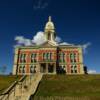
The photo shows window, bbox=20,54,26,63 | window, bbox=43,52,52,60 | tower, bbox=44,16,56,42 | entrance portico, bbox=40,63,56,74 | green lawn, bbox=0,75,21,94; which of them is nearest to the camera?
green lawn, bbox=0,75,21,94

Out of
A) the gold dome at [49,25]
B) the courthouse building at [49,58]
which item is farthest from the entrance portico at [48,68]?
the gold dome at [49,25]

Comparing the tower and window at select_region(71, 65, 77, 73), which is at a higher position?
the tower

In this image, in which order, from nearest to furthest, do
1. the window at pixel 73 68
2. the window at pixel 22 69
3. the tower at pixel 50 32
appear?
the window at pixel 73 68, the window at pixel 22 69, the tower at pixel 50 32

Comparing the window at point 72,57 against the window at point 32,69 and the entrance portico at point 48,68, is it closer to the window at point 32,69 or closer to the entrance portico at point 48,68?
the entrance portico at point 48,68

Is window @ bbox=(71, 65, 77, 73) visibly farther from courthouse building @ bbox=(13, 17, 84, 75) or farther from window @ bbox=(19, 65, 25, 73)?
window @ bbox=(19, 65, 25, 73)

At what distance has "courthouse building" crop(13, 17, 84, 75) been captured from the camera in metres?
68.4

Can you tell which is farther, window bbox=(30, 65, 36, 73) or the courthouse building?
window bbox=(30, 65, 36, 73)

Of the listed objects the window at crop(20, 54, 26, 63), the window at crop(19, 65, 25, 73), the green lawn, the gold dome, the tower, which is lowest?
the green lawn

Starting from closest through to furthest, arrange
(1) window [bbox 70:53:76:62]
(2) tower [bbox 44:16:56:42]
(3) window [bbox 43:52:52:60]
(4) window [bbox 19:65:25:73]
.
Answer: (3) window [bbox 43:52:52:60]
(1) window [bbox 70:53:76:62]
(4) window [bbox 19:65:25:73]
(2) tower [bbox 44:16:56:42]

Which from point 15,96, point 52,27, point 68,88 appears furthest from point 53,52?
point 15,96

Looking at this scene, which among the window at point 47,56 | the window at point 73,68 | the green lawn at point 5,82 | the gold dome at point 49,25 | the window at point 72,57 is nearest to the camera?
the green lawn at point 5,82

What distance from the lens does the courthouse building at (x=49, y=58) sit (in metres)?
68.4

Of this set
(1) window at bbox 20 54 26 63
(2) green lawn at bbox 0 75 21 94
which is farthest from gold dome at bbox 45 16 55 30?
(2) green lawn at bbox 0 75 21 94

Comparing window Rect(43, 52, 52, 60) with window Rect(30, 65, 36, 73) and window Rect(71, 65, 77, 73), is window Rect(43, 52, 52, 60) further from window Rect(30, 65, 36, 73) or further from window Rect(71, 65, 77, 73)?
window Rect(71, 65, 77, 73)
